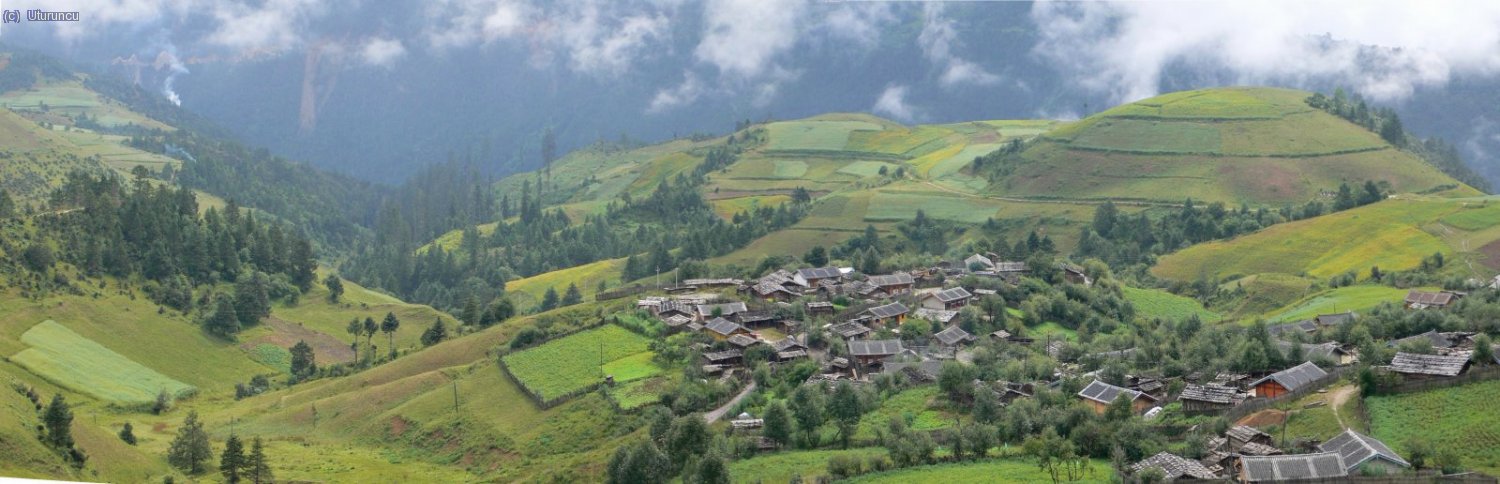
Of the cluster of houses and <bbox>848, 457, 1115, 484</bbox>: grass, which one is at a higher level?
the cluster of houses

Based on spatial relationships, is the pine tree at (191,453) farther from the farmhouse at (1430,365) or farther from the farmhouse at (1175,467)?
the farmhouse at (1430,365)

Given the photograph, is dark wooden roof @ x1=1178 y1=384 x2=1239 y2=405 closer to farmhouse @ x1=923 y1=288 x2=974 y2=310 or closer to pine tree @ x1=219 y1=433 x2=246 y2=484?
farmhouse @ x1=923 y1=288 x2=974 y2=310

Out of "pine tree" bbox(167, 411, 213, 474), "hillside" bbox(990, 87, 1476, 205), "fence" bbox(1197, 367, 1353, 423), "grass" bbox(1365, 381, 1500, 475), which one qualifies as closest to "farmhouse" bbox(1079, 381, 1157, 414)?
"fence" bbox(1197, 367, 1353, 423)

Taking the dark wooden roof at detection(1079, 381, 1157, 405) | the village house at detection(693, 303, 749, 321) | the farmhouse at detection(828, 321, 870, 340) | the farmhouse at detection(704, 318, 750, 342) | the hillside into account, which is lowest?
the dark wooden roof at detection(1079, 381, 1157, 405)

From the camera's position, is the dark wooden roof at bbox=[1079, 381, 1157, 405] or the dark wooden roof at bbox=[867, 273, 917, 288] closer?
the dark wooden roof at bbox=[1079, 381, 1157, 405]

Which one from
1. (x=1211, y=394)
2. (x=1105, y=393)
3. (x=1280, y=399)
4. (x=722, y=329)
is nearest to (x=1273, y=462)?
(x=1280, y=399)

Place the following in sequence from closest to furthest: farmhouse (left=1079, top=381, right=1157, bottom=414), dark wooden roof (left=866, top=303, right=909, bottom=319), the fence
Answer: the fence < farmhouse (left=1079, top=381, right=1157, bottom=414) < dark wooden roof (left=866, top=303, right=909, bottom=319)

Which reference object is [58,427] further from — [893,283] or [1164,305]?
[1164,305]
